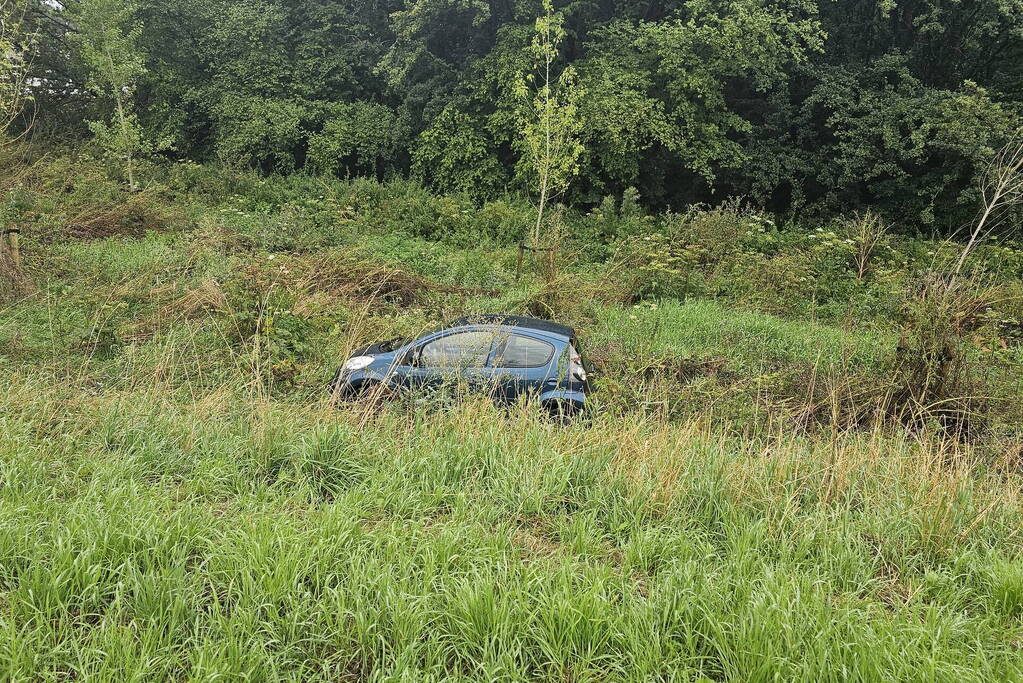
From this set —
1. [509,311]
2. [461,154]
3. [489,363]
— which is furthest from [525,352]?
[461,154]

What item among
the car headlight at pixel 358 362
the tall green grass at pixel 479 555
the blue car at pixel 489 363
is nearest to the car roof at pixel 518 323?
the blue car at pixel 489 363

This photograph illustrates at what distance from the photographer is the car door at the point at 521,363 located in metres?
6.54

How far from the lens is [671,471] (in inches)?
167

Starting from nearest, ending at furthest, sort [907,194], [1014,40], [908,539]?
[908,539] → [1014,40] → [907,194]

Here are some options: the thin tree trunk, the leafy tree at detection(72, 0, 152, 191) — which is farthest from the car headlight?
the leafy tree at detection(72, 0, 152, 191)

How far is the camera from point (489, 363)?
21.9ft

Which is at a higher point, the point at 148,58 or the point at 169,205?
the point at 148,58

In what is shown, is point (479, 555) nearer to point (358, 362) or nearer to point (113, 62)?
point (358, 362)

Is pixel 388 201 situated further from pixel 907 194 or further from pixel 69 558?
pixel 69 558

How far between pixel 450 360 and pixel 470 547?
3.40 metres

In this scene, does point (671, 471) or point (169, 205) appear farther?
point (169, 205)

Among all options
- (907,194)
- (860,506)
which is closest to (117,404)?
(860,506)

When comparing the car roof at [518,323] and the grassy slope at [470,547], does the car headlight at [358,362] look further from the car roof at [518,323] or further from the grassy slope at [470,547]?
the grassy slope at [470,547]

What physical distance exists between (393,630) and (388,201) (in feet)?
61.3
